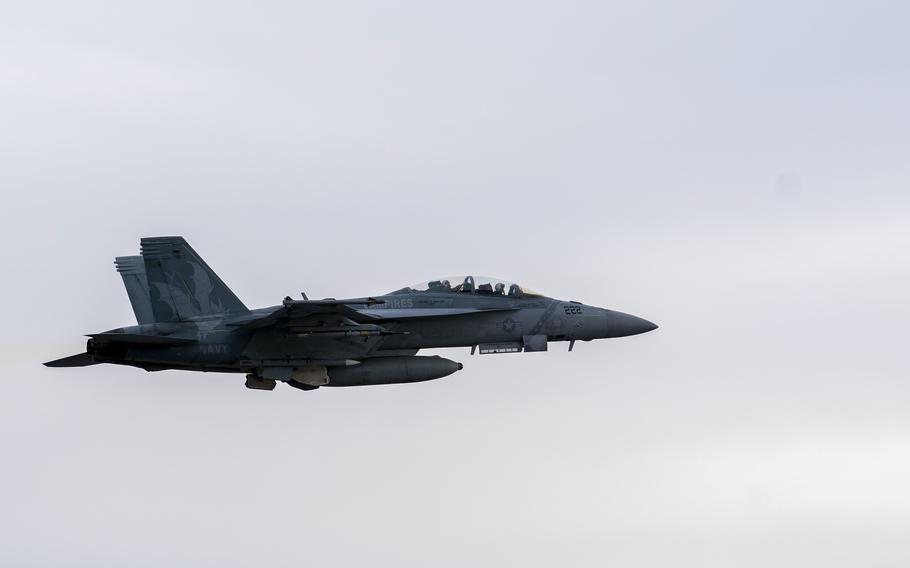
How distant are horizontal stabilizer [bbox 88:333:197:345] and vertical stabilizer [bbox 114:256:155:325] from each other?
3.60 meters

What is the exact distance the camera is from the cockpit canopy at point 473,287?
132ft

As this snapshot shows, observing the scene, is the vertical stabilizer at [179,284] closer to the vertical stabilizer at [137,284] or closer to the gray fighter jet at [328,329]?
the gray fighter jet at [328,329]

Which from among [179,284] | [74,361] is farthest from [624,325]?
[74,361]

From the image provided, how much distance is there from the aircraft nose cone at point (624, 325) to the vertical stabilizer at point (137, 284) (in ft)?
40.1

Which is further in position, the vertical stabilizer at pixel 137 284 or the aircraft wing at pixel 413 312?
the vertical stabilizer at pixel 137 284

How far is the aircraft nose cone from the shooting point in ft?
135

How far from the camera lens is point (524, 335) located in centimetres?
4069

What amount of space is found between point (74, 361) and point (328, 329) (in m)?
6.66

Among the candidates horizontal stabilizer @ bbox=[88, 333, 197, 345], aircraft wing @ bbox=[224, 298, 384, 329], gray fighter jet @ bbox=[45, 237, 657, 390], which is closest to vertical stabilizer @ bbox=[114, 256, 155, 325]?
gray fighter jet @ bbox=[45, 237, 657, 390]

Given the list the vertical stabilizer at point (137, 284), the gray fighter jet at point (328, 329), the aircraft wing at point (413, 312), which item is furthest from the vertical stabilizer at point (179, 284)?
the aircraft wing at point (413, 312)

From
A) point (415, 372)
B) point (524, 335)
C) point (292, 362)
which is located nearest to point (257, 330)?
point (292, 362)

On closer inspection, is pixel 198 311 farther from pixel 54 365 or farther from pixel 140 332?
pixel 54 365

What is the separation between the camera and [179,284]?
3872cm

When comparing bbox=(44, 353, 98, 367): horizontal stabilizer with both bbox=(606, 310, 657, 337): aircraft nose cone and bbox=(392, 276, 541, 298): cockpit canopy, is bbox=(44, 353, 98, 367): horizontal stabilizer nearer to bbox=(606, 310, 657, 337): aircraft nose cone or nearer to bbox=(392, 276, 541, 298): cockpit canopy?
bbox=(392, 276, 541, 298): cockpit canopy
